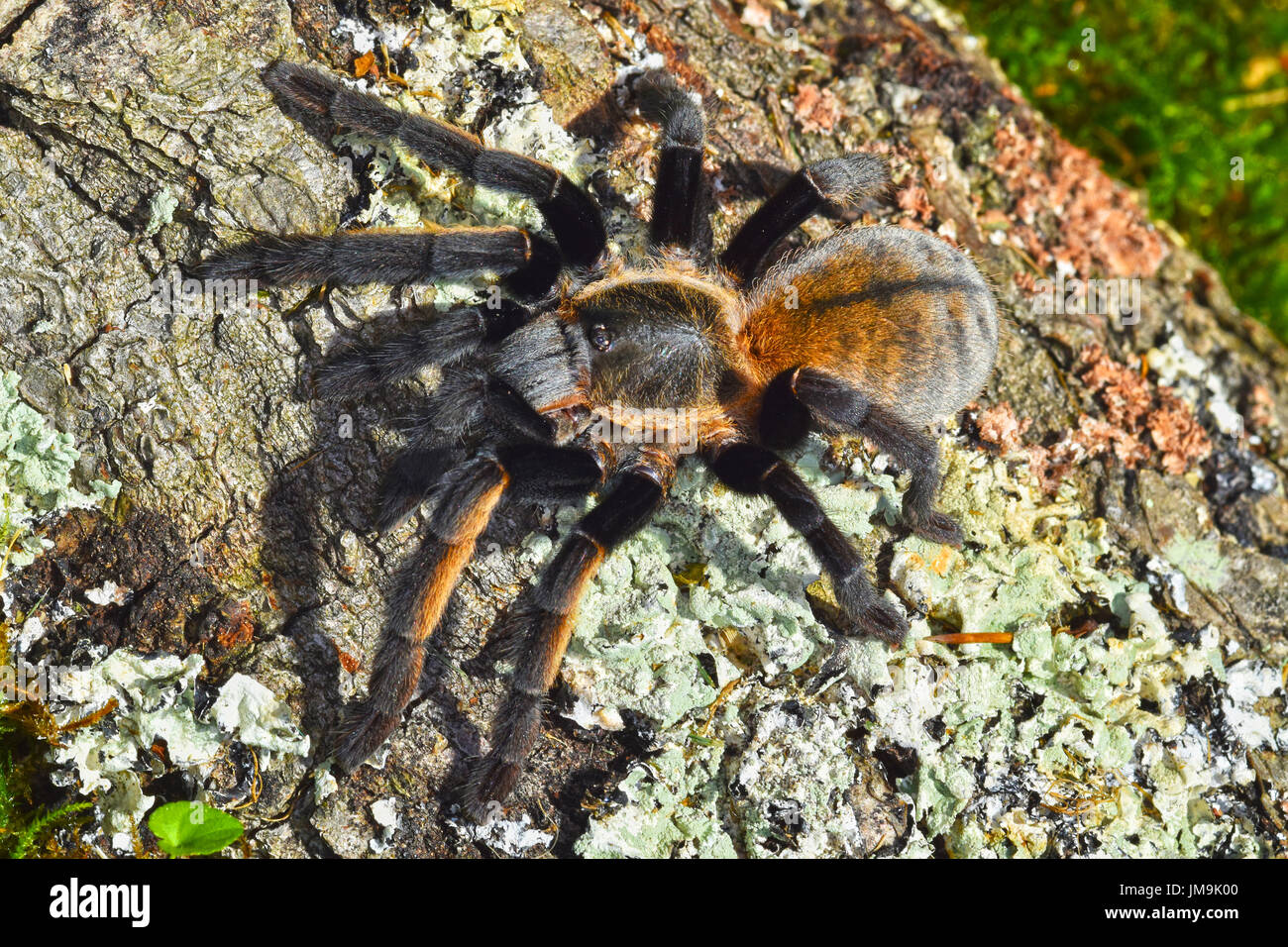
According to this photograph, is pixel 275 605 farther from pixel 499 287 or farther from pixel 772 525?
pixel 772 525

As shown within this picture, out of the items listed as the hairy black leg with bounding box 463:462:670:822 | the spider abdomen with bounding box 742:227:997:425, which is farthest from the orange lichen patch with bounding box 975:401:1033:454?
the hairy black leg with bounding box 463:462:670:822

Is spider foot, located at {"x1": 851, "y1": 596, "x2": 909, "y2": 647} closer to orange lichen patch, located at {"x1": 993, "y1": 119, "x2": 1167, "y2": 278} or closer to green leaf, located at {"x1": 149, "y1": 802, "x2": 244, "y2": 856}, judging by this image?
orange lichen patch, located at {"x1": 993, "y1": 119, "x2": 1167, "y2": 278}

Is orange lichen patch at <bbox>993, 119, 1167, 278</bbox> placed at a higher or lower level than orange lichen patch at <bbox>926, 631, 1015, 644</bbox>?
higher

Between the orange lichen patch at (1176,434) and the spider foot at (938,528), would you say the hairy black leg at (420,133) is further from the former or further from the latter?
the orange lichen patch at (1176,434)

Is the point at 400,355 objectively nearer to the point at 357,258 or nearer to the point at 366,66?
the point at 357,258

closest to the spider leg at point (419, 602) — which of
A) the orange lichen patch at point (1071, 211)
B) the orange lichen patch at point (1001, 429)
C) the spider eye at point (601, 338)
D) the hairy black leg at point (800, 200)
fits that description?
the spider eye at point (601, 338)

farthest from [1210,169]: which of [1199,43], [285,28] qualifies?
[285,28]

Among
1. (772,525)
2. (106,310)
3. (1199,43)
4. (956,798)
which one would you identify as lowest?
(956,798)
